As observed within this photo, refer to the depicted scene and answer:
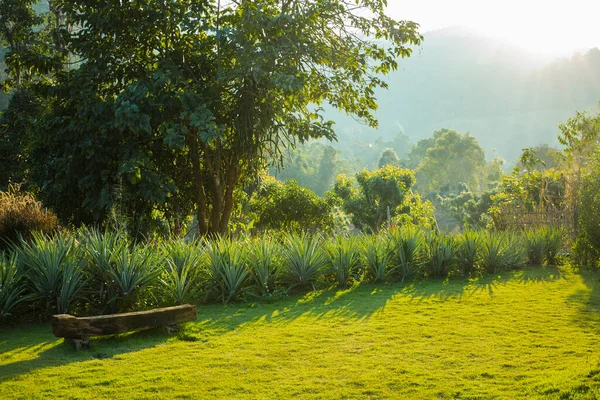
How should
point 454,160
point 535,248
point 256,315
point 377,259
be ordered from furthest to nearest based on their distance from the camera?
point 454,160
point 535,248
point 377,259
point 256,315

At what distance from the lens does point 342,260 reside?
362 inches

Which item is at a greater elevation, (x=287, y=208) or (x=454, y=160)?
(x=454, y=160)

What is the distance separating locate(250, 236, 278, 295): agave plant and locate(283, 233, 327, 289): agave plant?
0.83ft

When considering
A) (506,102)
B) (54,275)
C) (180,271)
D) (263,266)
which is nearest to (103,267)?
(54,275)

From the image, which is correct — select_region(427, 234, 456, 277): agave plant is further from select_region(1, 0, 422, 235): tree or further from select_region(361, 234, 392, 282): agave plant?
select_region(1, 0, 422, 235): tree

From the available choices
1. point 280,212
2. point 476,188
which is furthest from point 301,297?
point 476,188

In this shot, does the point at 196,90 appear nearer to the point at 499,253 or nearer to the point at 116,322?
the point at 116,322

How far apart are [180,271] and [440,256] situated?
495 centimetres

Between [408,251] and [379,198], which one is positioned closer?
[408,251]

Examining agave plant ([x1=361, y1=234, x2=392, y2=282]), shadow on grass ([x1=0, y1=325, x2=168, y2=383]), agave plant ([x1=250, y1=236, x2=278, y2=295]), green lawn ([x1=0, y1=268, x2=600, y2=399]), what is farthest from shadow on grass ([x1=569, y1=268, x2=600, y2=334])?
shadow on grass ([x1=0, y1=325, x2=168, y2=383])

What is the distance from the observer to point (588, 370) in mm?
4363

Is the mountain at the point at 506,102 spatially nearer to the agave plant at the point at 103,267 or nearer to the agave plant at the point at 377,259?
the agave plant at the point at 377,259

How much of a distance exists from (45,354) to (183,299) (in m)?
2.24

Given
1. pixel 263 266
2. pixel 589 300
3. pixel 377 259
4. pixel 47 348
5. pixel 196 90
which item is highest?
pixel 196 90
